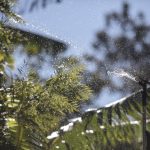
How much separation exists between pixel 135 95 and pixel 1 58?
1774 millimetres

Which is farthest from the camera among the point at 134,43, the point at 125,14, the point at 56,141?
the point at 125,14

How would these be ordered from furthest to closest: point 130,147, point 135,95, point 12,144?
1. point 130,147
2. point 135,95
3. point 12,144

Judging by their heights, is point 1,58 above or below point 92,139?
below

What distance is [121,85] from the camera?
6934 mm

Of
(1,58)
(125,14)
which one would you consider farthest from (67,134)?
(125,14)

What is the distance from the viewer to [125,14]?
12.3m

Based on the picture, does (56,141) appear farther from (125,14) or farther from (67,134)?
(125,14)

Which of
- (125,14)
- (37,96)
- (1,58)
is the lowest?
(1,58)

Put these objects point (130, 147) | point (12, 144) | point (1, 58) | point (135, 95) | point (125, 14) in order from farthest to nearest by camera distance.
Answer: point (125, 14)
point (130, 147)
point (135, 95)
point (12, 144)
point (1, 58)

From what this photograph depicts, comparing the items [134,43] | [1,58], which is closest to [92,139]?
[1,58]

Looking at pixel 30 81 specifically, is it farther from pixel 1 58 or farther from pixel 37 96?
pixel 1 58

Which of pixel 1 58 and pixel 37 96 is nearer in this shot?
pixel 1 58

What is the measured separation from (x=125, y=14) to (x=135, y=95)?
949 cm

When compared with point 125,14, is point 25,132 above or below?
below
